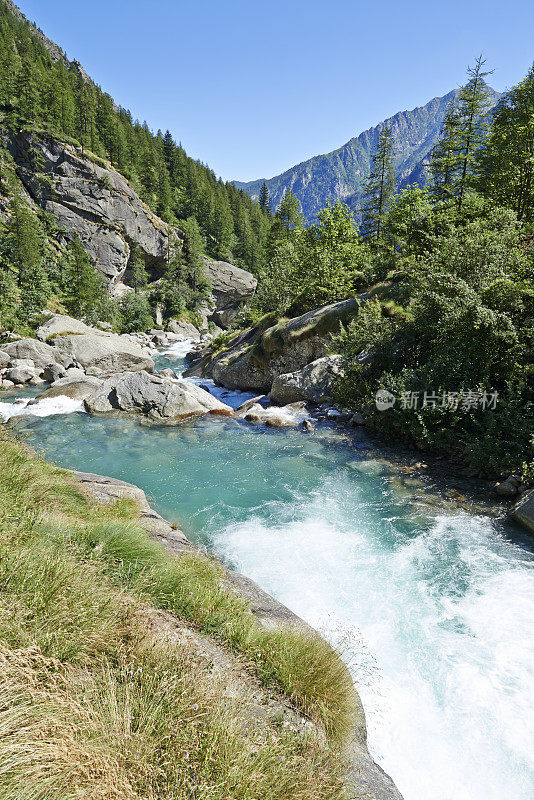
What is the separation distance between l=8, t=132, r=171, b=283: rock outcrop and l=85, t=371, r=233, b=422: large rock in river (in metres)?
45.8

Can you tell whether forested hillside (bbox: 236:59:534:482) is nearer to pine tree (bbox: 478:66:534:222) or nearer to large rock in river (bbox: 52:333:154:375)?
pine tree (bbox: 478:66:534:222)

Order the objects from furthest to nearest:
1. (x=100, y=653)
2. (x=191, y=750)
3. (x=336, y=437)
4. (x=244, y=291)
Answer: (x=244, y=291) < (x=336, y=437) < (x=100, y=653) < (x=191, y=750)

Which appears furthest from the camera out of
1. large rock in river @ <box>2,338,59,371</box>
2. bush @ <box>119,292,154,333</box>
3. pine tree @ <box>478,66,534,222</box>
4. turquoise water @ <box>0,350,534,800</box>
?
bush @ <box>119,292,154,333</box>

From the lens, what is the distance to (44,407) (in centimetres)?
1888

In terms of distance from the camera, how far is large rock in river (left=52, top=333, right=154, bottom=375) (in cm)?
2752

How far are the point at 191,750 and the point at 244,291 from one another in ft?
237

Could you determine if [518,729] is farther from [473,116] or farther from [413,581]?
[473,116]

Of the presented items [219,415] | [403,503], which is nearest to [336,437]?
[403,503]

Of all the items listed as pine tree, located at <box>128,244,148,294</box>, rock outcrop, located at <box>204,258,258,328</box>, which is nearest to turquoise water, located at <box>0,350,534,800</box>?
pine tree, located at <box>128,244,148,294</box>

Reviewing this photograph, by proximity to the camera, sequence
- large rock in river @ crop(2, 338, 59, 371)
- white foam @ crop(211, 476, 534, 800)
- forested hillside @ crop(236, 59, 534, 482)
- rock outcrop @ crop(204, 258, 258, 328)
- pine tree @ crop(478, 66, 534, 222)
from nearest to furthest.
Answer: white foam @ crop(211, 476, 534, 800)
forested hillside @ crop(236, 59, 534, 482)
pine tree @ crop(478, 66, 534, 222)
large rock in river @ crop(2, 338, 59, 371)
rock outcrop @ crop(204, 258, 258, 328)

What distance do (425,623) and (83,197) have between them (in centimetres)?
6795

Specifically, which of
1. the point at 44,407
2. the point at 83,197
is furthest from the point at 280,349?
the point at 83,197

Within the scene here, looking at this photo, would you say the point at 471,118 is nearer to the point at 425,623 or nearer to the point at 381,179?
the point at 381,179

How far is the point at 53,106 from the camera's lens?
6100 cm
